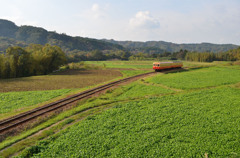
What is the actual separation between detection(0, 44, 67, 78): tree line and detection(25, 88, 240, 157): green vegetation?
177 feet

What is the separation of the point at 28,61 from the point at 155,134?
62.4 meters

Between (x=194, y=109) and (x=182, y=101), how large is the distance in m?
3.13

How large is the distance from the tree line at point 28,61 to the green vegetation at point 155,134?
5389cm

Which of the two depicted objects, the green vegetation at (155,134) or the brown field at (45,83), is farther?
the brown field at (45,83)

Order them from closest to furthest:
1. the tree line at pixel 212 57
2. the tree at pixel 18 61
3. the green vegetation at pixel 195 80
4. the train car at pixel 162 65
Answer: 1. the green vegetation at pixel 195 80
2. the train car at pixel 162 65
3. the tree at pixel 18 61
4. the tree line at pixel 212 57

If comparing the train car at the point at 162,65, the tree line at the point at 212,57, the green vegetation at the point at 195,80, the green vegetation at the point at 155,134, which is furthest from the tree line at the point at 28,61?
the tree line at the point at 212,57

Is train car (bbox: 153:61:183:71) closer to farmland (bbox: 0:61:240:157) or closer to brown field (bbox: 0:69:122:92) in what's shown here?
brown field (bbox: 0:69:122:92)

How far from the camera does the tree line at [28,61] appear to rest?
54.6 meters

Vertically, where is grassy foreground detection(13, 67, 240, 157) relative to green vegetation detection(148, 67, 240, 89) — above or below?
below

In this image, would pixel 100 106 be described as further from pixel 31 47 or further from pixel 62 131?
pixel 31 47

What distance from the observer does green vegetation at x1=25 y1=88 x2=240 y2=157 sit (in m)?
10.6

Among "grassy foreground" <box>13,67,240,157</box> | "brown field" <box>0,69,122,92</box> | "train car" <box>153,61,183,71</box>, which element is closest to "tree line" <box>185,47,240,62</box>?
"train car" <box>153,61,183,71</box>

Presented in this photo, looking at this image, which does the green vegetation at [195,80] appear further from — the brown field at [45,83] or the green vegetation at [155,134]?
the brown field at [45,83]

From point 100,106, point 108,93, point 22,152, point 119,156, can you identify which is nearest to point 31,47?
point 108,93
